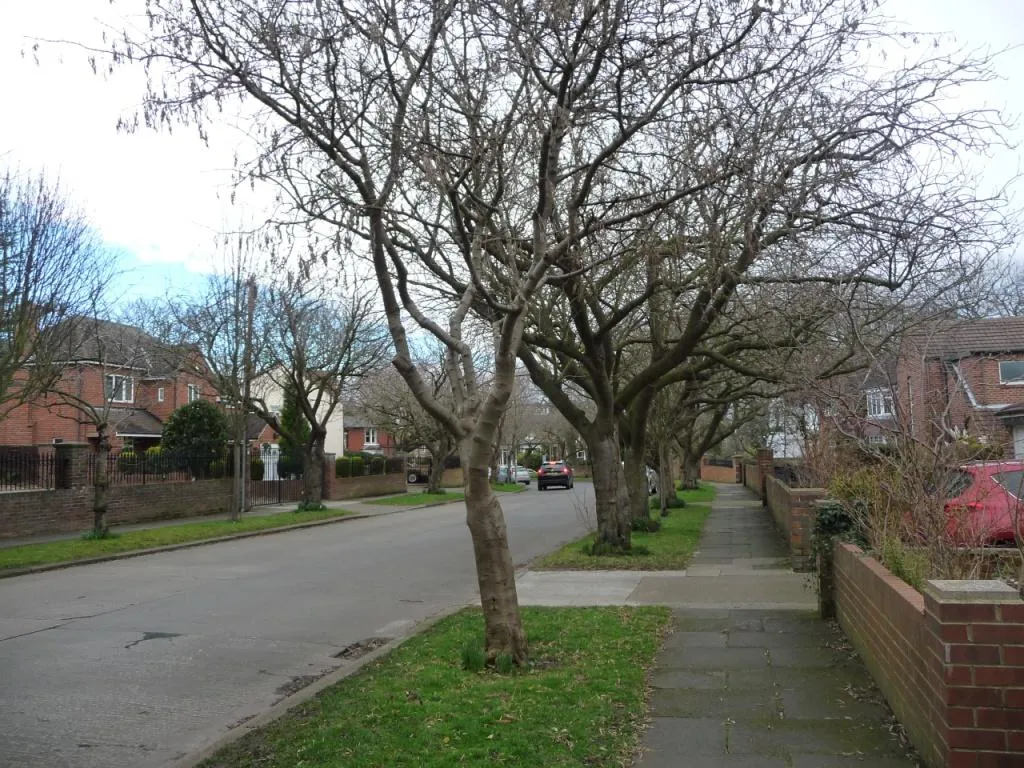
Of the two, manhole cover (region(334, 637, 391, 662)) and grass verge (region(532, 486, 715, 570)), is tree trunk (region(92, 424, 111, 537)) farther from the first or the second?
manhole cover (region(334, 637, 391, 662))

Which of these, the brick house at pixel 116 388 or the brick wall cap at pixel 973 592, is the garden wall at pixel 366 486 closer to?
the brick house at pixel 116 388

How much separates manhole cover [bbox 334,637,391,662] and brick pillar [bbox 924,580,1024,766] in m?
5.69

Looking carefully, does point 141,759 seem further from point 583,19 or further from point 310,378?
point 310,378

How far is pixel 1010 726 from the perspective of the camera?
13.3 ft

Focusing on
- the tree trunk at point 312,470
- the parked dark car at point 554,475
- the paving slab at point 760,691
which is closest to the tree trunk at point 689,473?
the parked dark car at point 554,475

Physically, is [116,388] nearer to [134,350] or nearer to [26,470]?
[26,470]

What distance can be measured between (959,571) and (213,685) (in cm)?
575

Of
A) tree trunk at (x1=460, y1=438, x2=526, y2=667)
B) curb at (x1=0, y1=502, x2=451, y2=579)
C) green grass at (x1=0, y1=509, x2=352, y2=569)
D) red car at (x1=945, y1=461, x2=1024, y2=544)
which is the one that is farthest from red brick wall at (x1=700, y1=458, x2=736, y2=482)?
tree trunk at (x1=460, y1=438, x2=526, y2=667)

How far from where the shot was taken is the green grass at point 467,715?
5.08 meters

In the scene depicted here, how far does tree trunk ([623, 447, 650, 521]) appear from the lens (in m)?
19.7

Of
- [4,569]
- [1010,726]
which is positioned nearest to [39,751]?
[1010,726]

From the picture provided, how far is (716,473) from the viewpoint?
7025 cm

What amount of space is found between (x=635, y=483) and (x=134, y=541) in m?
10.9

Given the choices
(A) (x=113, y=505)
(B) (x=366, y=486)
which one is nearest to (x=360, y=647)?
(A) (x=113, y=505)
